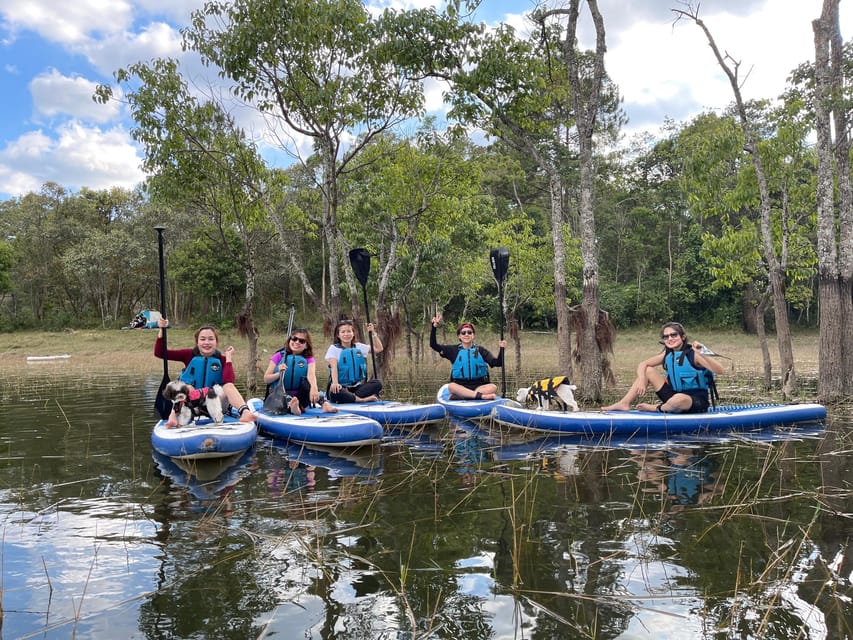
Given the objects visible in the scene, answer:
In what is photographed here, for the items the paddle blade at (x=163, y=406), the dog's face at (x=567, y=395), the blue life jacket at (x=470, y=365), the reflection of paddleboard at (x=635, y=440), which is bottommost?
the reflection of paddleboard at (x=635, y=440)

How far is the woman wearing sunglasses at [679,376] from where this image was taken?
308 inches

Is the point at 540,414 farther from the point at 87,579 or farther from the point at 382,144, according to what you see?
the point at 382,144

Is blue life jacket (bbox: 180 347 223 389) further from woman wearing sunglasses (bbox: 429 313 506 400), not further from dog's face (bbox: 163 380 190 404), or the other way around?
woman wearing sunglasses (bbox: 429 313 506 400)

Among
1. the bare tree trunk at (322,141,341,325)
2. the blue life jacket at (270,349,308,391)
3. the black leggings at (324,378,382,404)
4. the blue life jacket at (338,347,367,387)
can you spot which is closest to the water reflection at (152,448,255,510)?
the blue life jacket at (270,349,308,391)

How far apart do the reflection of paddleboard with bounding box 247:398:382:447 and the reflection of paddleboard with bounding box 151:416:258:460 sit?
671mm

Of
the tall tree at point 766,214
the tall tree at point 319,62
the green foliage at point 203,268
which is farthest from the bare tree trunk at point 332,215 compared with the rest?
the green foliage at point 203,268

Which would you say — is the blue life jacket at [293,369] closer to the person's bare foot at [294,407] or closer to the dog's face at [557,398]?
the person's bare foot at [294,407]

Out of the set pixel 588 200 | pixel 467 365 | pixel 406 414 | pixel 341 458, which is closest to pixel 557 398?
pixel 467 365

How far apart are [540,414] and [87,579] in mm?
5671

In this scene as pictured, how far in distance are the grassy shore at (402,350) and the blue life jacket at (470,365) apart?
21.0 ft

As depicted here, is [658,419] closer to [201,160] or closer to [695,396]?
[695,396]

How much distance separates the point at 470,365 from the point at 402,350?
17348mm

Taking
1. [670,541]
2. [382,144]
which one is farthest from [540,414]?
[382,144]

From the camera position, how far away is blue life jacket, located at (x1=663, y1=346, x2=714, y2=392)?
7879 millimetres
